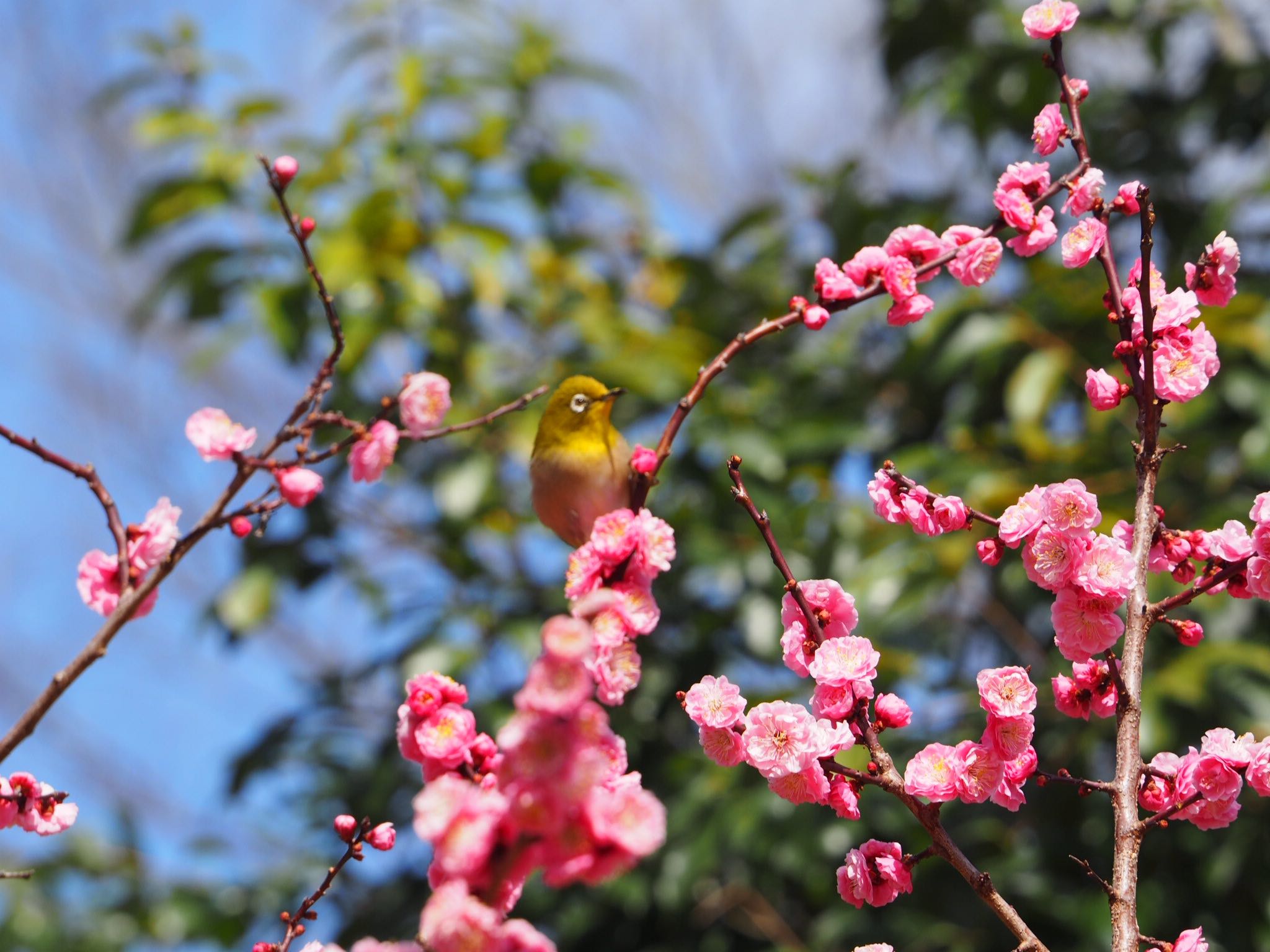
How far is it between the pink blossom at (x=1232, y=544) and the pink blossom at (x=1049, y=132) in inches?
15.7

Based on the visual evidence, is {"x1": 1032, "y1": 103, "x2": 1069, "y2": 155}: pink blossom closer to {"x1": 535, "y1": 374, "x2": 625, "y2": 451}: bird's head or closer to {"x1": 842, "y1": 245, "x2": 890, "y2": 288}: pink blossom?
{"x1": 842, "y1": 245, "x2": 890, "y2": 288}: pink blossom

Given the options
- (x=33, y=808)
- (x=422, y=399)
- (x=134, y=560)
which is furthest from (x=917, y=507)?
(x=33, y=808)

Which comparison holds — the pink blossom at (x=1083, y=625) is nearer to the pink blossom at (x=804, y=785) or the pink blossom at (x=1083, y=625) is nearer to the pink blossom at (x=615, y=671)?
the pink blossom at (x=804, y=785)

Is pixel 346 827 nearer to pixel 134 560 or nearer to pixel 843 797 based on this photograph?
pixel 134 560

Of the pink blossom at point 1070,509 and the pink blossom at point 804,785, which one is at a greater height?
the pink blossom at point 1070,509

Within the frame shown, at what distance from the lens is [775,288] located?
3.28 meters

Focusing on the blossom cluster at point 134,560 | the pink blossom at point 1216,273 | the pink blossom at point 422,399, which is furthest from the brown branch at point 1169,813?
the blossom cluster at point 134,560

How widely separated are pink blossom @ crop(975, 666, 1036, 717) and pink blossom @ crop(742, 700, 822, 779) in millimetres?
149

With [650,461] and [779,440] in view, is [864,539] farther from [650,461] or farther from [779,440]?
[650,461]

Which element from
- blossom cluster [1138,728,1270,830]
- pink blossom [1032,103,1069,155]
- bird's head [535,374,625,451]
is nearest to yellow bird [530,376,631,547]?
bird's head [535,374,625,451]

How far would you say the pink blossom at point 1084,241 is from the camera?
3.52 ft

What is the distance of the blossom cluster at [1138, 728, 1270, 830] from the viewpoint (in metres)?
0.95

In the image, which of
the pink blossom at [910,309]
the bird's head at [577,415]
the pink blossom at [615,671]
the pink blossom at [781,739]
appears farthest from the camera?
the bird's head at [577,415]

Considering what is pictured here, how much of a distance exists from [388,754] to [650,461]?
6.03 feet
